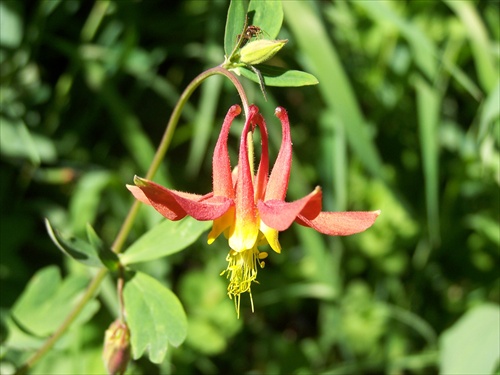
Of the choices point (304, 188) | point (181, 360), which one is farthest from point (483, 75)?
point (181, 360)

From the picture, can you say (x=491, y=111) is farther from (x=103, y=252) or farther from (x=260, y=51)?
(x=103, y=252)

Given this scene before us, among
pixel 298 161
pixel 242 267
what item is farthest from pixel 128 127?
pixel 242 267

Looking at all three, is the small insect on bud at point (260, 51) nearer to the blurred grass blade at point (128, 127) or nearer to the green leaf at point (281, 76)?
the green leaf at point (281, 76)

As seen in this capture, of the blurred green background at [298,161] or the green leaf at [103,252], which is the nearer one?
the green leaf at [103,252]

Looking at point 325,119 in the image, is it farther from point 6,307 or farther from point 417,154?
point 6,307

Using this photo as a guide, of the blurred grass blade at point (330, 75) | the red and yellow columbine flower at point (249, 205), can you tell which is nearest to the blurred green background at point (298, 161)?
the blurred grass blade at point (330, 75)

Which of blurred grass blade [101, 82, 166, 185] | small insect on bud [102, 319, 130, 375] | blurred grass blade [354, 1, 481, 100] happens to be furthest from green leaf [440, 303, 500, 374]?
blurred grass blade [101, 82, 166, 185]
